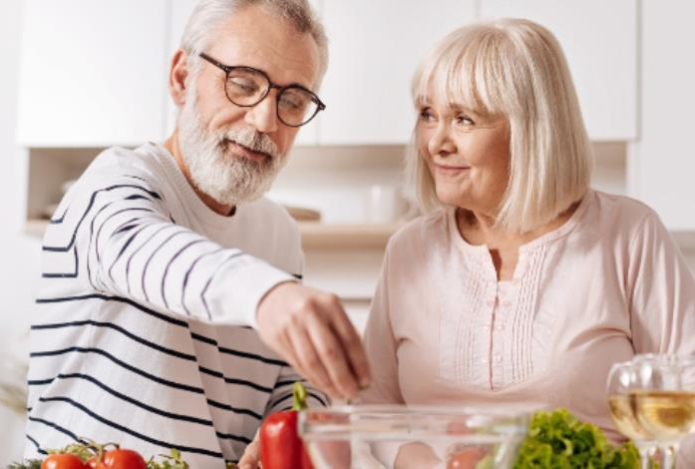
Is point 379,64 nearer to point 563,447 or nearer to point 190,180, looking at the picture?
point 190,180

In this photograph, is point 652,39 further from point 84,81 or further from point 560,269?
point 84,81

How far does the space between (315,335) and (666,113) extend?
2.15 meters

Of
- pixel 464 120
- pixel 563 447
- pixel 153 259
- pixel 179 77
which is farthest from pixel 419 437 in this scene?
pixel 179 77

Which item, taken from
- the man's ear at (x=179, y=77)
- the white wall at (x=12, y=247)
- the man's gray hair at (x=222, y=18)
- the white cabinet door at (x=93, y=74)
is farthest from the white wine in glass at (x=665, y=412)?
the white wall at (x=12, y=247)

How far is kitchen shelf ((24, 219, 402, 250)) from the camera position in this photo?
2.95 metres

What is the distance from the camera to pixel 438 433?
91 centimetres

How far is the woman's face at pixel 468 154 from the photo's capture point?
1.63 metres

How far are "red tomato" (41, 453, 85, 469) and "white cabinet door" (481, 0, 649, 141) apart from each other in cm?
206

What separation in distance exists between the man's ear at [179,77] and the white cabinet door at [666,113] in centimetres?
155

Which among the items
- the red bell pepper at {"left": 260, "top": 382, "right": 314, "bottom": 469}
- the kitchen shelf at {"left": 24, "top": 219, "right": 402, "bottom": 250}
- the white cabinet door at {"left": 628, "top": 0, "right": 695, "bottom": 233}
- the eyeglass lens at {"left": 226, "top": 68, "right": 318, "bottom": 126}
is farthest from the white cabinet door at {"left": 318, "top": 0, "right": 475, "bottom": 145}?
the red bell pepper at {"left": 260, "top": 382, "right": 314, "bottom": 469}

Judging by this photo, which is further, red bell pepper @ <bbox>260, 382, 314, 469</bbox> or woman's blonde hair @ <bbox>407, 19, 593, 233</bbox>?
woman's blonde hair @ <bbox>407, 19, 593, 233</bbox>

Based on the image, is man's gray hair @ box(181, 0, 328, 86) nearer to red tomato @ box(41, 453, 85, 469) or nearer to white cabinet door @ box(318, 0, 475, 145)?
red tomato @ box(41, 453, 85, 469)

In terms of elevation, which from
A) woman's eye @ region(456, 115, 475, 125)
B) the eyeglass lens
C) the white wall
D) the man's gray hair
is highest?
the man's gray hair

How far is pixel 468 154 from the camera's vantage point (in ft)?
5.36
